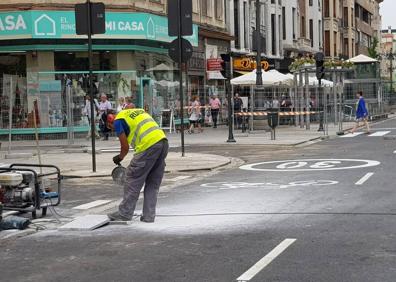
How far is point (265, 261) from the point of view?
20.9 feet

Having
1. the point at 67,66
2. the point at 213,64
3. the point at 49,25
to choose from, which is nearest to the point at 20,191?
the point at 49,25

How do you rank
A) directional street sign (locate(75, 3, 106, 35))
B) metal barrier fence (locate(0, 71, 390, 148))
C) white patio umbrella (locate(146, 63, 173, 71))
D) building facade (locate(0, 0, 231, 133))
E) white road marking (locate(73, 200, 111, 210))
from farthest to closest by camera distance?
white patio umbrella (locate(146, 63, 173, 71))
building facade (locate(0, 0, 231, 133))
metal barrier fence (locate(0, 71, 390, 148))
directional street sign (locate(75, 3, 106, 35))
white road marking (locate(73, 200, 111, 210))

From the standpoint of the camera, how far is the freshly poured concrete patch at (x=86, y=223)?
8383 millimetres

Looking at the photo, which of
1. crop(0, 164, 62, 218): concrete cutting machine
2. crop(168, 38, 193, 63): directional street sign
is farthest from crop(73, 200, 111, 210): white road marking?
crop(168, 38, 193, 63): directional street sign

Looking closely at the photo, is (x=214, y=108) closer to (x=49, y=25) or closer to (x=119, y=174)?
(x=49, y=25)

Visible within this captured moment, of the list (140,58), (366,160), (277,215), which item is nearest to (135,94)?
(140,58)

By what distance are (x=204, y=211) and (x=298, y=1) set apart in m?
48.5

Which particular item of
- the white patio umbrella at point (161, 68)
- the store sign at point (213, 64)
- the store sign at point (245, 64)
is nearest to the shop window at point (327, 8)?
the store sign at point (245, 64)

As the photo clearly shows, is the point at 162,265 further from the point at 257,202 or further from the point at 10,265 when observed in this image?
the point at 257,202

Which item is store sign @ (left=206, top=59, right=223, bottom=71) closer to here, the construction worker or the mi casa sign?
the mi casa sign

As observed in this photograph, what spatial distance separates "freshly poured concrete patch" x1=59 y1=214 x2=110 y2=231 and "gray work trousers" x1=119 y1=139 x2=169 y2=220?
0.31 m

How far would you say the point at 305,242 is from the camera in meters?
7.13

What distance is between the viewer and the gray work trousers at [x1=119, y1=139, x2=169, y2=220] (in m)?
8.56

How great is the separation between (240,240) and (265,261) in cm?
102
